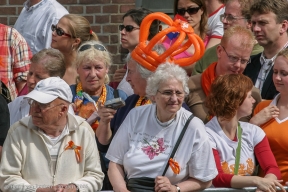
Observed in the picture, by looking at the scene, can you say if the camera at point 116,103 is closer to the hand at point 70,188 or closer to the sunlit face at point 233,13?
the hand at point 70,188

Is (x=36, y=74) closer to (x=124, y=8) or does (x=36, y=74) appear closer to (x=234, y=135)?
(x=234, y=135)

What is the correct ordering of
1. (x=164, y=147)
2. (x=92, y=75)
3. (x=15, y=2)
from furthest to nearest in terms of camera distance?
1. (x=15, y=2)
2. (x=92, y=75)
3. (x=164, y=147)

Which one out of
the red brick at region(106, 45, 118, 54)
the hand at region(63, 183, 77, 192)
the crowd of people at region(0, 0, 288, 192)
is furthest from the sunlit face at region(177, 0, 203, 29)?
the hand at region(63, 183, 77, 192)

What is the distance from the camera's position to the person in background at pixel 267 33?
7695 mm

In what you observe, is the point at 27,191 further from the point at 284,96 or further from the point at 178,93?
the point at 284,96

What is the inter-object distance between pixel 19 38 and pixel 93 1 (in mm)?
2088

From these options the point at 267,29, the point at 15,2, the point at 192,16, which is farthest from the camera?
the point at 15,2

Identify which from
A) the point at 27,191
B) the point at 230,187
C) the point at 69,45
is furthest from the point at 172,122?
the point at 69,45

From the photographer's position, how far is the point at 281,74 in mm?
7035

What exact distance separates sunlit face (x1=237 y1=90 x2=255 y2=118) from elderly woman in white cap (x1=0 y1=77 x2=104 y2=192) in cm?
119

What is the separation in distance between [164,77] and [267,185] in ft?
3.55

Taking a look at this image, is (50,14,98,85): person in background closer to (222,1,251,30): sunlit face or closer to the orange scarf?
(222,1,251,30): sunlit face

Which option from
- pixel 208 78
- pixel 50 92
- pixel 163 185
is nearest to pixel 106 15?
pixel 208 78

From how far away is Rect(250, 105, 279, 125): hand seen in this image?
7.00 m
